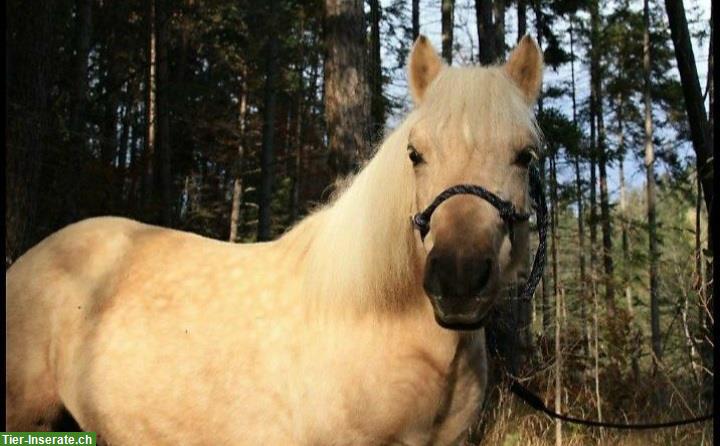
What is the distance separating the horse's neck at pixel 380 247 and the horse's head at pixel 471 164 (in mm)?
177

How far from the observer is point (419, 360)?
97.8 inches

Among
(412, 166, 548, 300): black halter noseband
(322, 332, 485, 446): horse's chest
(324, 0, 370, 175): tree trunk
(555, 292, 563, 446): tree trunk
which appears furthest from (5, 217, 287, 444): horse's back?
(555, 292, 563, 446): tree trunk

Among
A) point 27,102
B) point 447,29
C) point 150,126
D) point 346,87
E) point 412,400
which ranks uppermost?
point 447,29

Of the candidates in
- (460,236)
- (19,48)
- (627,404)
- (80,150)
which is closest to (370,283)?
(460,236)

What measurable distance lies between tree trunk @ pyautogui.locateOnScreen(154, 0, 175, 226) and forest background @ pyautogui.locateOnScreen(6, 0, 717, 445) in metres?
0.06

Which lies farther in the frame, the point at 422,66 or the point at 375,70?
the point at 375,70

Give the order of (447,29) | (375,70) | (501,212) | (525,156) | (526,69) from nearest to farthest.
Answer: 1. (501,212)
2. (525,156)
3. (526,69)
4. (375,70)
5. (447,29)

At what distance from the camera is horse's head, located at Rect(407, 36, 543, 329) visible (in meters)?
2.00

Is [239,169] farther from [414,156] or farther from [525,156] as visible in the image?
[525,156]

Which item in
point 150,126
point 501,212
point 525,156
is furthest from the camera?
point 150,126

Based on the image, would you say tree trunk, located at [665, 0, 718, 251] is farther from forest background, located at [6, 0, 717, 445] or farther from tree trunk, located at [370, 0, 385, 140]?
tree trunk, located at [370, 0, 385, 140]

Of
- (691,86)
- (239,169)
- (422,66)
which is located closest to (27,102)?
(422,66)

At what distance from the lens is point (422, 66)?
8.84ft

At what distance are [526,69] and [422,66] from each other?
0.47 metres
